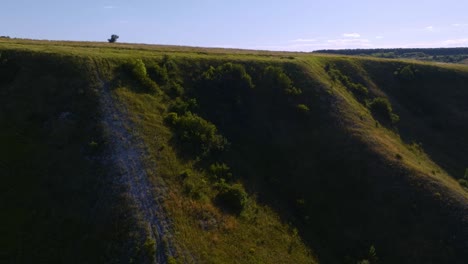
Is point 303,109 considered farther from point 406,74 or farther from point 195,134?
point 406,74

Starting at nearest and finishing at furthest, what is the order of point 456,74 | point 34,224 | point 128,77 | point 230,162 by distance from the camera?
point 34,224 < point 230,162 < point 128,77 < point 456,74

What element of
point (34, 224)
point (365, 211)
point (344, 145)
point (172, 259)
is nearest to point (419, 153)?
point (344, 145)

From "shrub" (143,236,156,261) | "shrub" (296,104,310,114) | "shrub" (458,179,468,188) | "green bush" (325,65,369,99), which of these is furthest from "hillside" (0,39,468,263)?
"green bush" (325,65,369,99)

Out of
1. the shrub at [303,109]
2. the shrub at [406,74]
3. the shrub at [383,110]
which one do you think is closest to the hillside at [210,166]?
the shrub at [383,110]

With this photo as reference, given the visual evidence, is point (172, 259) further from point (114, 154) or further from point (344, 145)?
point (344, 145)

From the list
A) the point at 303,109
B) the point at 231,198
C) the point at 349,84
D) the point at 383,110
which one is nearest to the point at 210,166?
the point at 231,198

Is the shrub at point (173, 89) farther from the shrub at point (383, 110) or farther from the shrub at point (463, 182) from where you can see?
the shrub at point (463, 182)
